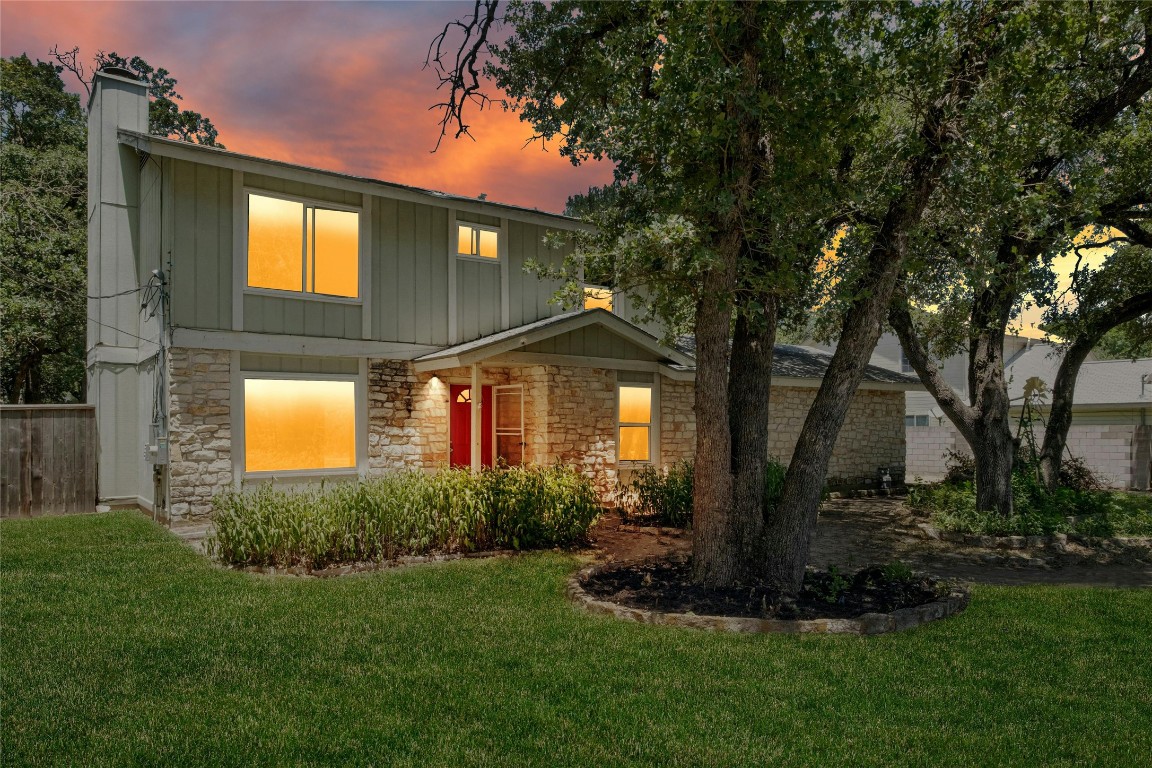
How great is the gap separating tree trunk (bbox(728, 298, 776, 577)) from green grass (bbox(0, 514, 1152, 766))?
155 cm

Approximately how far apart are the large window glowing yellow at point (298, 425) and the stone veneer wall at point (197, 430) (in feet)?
1.07

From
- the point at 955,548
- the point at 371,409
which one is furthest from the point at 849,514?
the point at 371,409

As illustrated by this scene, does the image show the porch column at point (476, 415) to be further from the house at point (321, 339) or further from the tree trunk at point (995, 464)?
the tree trunk at point (995, 464)

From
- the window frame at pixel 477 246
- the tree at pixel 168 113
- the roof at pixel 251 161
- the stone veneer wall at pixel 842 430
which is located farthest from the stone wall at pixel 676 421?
the tree at pixel 168 113

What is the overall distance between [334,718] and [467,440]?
9.00 metres

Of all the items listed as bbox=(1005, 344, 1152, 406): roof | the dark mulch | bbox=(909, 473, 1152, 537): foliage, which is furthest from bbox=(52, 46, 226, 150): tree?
bbox=(1005, 344, 1152, 406): roof

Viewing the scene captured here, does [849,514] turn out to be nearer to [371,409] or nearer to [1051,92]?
[1051,92]

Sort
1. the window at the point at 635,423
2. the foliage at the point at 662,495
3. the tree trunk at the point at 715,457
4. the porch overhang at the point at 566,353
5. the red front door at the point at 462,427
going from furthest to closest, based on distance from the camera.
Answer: the window at the point at 635,423 < the red front door at the point at 462,427 < the foliage at the point at 662,495 < the porch overhang at the point at 566,353 < the tree trunk at the point at 715,457

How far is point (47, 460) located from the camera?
12.1 meters

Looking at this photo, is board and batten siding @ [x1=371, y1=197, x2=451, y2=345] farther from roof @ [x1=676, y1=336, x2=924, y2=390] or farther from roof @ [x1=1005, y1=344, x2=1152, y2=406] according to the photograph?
roof @ [x1=1005, y1=344, x2=1152, y2=406]

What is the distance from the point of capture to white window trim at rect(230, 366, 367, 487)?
33.9 ft

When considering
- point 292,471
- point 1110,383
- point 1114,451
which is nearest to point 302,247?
point 292,471

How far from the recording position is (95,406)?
1248cm

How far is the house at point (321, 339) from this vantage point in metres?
10.2
